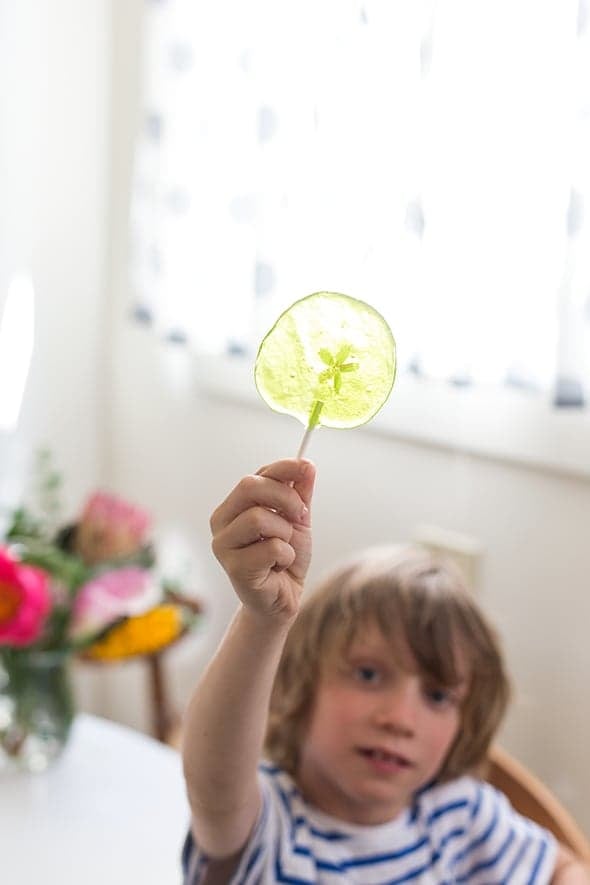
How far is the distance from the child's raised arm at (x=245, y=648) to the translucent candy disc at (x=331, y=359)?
0.13 feet

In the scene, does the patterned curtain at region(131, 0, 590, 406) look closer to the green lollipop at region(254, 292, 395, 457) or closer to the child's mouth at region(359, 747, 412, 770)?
the child's mouth at region(359, 747, 412, 770)

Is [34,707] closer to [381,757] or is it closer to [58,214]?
[381,757]

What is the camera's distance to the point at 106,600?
1.02 meters

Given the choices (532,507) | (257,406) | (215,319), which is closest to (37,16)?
(215,319)

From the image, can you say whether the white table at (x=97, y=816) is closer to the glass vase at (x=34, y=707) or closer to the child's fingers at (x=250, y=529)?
the glass vase at (x=34, y=707)

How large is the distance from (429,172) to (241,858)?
29.3 inches

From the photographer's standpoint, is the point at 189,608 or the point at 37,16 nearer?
the point at 189,608

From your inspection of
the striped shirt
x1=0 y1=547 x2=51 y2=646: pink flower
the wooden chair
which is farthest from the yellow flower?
the wooden chair

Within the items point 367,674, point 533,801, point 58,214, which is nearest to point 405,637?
point 367,674

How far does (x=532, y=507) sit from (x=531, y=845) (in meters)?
0.44

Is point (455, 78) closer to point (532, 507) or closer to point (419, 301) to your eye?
point (419, 301)

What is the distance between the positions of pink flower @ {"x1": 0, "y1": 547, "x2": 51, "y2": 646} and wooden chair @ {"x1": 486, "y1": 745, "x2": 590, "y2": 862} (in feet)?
1.58

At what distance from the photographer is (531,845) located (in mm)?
866

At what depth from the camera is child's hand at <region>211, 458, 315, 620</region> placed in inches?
21.0
